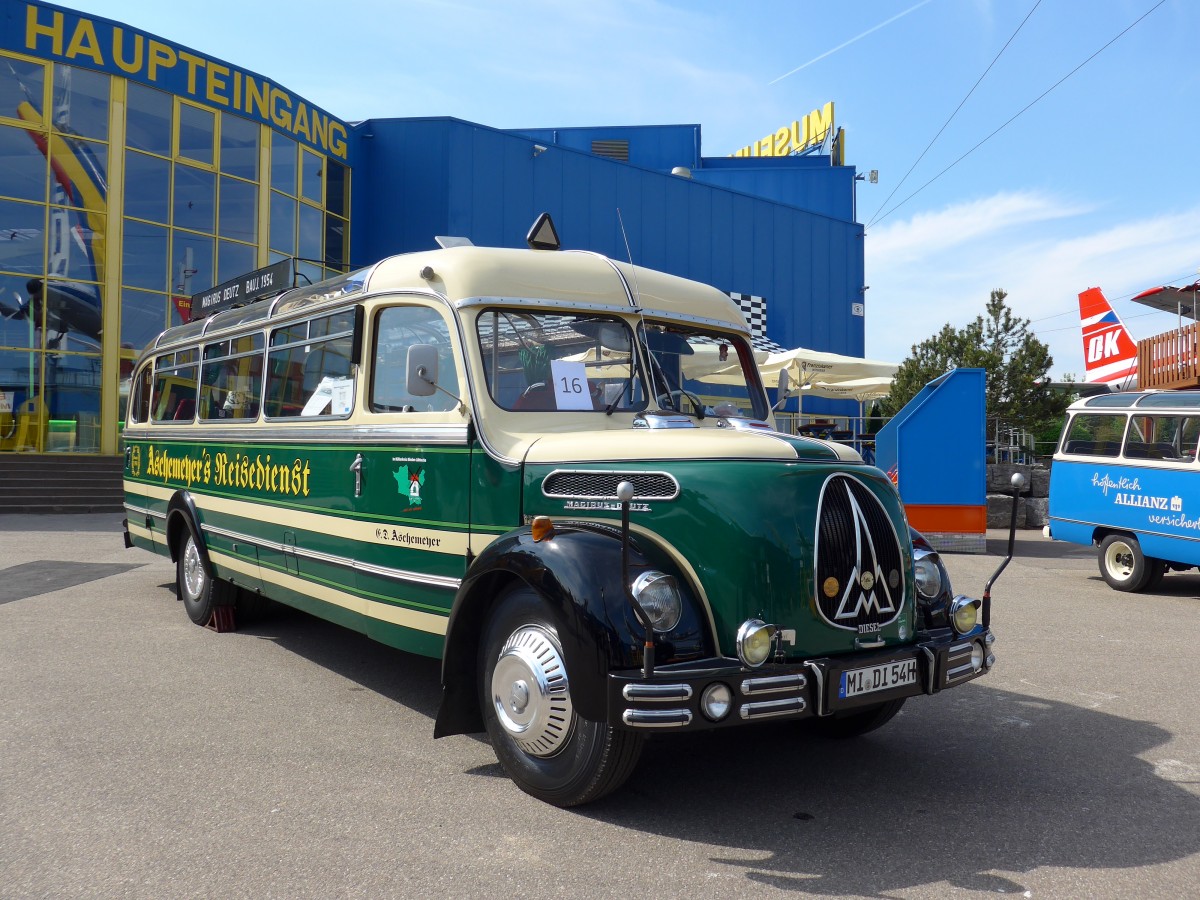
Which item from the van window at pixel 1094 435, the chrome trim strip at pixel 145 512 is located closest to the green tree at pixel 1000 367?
the van window at pixel 1094 435

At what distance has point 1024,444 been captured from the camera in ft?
68.0

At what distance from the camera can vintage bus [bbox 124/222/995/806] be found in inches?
147

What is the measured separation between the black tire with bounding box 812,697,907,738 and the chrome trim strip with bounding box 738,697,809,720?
135cm

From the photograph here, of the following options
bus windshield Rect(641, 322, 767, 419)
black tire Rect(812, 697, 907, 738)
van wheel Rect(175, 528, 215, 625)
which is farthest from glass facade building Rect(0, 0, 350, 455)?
black tire Rect(812, 697, 907, 738)

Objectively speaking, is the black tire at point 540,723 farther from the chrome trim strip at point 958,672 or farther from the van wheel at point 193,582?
the van wheel at point 193,582

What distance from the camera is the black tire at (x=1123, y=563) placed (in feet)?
34.3

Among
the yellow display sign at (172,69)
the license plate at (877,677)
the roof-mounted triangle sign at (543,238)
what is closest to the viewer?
the license plate at (877,677)

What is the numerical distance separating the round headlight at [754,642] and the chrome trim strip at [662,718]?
316 millimetres

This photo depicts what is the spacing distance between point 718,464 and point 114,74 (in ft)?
68.4

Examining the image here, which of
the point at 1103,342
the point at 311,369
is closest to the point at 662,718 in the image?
the point at 311,369

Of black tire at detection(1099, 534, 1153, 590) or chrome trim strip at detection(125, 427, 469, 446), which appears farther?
black tire at detection(1099, 534, 1153, 590)

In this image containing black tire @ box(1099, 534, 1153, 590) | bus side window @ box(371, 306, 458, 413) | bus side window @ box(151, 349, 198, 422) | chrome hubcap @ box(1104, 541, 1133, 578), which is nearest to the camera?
bus side window @ box(371, 306, 458, 413)

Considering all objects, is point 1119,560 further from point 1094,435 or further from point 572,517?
point 572,517

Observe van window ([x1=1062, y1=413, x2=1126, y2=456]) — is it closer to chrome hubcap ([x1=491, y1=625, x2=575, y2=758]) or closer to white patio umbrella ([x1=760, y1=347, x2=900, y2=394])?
white patio umbrella ([x1=760, y1=347, x2=900, y2=394])
